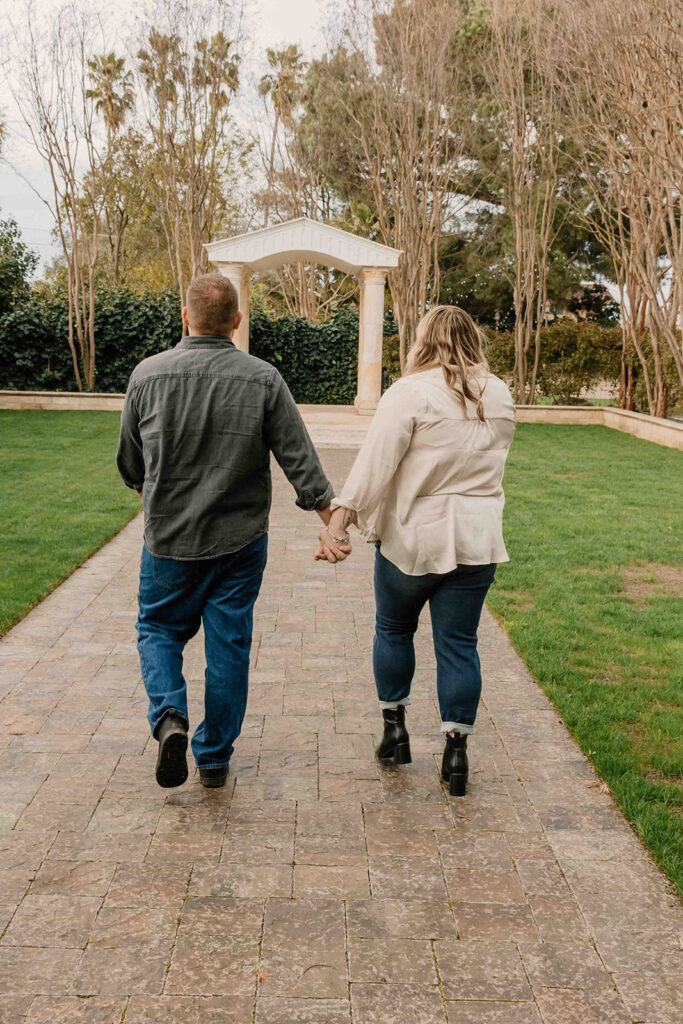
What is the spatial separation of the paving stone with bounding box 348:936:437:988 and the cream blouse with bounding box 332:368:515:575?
125 centimetres

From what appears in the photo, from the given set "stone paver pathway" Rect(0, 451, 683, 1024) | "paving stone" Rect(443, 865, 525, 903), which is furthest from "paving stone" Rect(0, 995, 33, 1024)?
"paving stone" Rect(443, 865, 525, 903)

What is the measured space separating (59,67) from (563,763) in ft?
65.5

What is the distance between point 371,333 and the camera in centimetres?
1873

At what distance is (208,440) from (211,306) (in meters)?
0.47

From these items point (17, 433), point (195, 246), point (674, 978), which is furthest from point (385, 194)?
point (674, 978)

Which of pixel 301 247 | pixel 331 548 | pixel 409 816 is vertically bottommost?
pixel 409 816

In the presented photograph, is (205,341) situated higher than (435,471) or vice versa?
(205,341)

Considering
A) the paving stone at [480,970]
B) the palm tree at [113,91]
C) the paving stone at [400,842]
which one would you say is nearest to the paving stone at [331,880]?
the paving stone at [400,842]

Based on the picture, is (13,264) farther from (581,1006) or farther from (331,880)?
(581,1006)

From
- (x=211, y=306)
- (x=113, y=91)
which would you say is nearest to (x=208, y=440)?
(x=211, y=306)

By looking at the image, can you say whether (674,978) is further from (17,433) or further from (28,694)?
(17,433)

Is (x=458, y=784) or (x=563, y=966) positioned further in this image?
(x=458, y=784)

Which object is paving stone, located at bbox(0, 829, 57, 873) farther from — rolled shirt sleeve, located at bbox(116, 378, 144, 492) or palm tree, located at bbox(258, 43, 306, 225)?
palm tree, located at bbox(258, 43, 306, 225)

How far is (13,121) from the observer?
65.2ft
